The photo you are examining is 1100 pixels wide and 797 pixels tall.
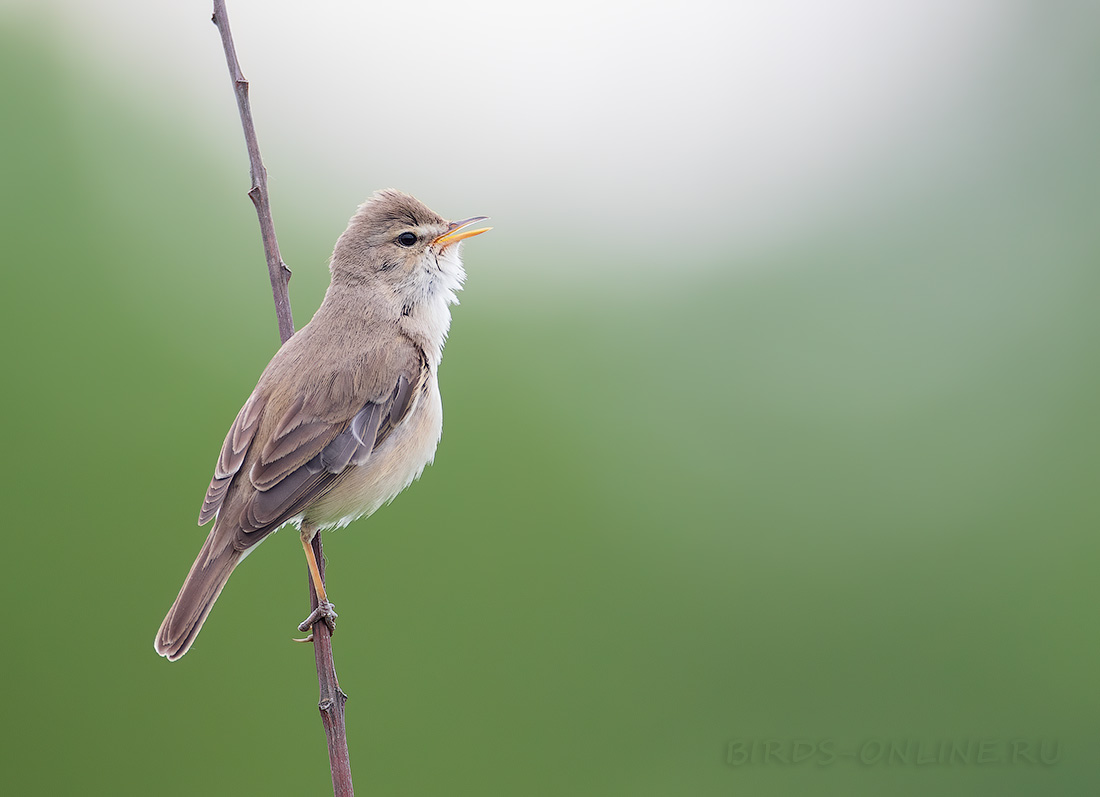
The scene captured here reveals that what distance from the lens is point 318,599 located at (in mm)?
2953

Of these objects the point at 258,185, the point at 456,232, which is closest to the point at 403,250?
the point at 456,232

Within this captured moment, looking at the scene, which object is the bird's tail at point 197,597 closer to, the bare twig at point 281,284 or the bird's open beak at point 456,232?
the bare twig at point 281,284

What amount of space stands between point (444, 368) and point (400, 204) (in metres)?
2.07

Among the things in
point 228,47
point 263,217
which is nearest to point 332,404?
point 263,217

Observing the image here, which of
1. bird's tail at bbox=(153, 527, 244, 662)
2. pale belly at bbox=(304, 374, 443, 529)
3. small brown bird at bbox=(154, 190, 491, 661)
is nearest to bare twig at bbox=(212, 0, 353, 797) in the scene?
small brown bird at bbox=(154, 190, 491, 661)

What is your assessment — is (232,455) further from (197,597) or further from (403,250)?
(403,250)

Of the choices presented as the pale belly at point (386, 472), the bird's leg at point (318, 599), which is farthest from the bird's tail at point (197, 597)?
the pale belly at point (386, 472)

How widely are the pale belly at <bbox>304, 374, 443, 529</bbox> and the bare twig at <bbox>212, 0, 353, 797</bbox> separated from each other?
0.60 meters

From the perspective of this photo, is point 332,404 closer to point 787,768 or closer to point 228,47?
point 228,47

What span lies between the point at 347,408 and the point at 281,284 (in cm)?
66

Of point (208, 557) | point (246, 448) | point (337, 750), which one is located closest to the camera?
point (337, 750)

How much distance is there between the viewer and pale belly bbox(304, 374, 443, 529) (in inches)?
135

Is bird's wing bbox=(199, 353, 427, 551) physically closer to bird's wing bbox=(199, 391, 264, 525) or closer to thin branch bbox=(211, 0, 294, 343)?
bird's wing bbox=(199, 391, 264, 525)

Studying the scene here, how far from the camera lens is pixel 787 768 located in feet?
18.8
